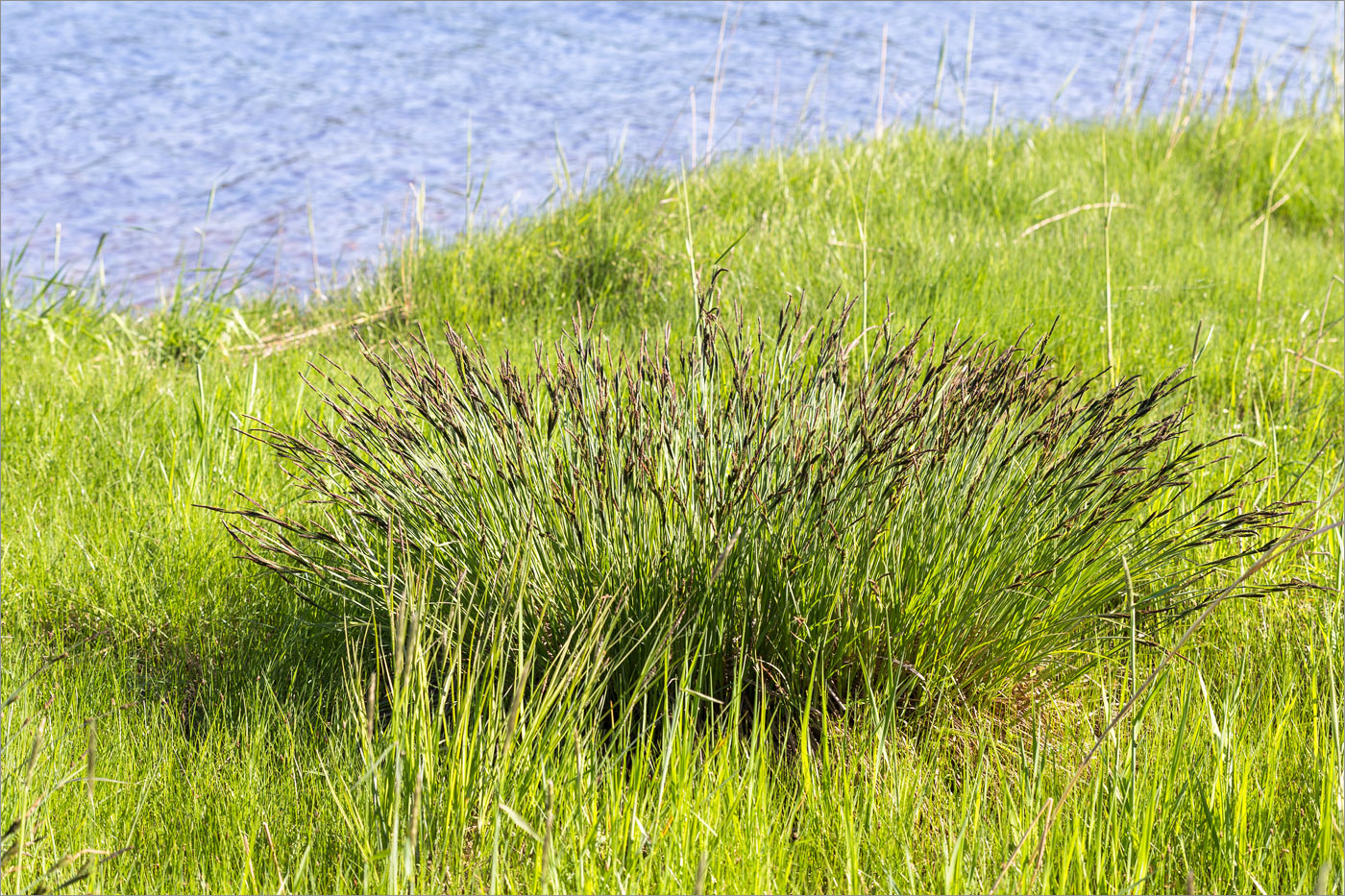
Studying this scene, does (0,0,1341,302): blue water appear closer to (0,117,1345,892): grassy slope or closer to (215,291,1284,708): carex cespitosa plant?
(0,117,1345,892): grassy slope

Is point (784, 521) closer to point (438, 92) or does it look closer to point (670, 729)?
point (670, 729)

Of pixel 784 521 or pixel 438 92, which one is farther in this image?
pixel 438 92

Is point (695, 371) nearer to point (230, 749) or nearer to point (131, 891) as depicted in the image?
point (230, 749)

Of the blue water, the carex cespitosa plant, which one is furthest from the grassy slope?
the blue water

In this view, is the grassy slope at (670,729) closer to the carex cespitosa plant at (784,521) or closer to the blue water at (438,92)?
the carex cespitosa plant at (784,521)

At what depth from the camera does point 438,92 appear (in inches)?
390

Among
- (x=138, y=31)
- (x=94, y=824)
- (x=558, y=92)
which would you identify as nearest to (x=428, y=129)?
(x=558, y=92)

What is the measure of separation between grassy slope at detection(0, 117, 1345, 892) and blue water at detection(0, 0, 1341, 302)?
1.66m

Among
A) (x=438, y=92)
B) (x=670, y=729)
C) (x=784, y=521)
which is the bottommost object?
(x=670, y=729)

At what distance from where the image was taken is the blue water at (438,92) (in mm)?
7109

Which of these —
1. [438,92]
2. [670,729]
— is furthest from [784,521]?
[438,92]

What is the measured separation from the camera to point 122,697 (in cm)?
201

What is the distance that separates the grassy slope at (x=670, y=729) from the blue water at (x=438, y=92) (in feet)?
5.45

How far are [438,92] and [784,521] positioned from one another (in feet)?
29.8
